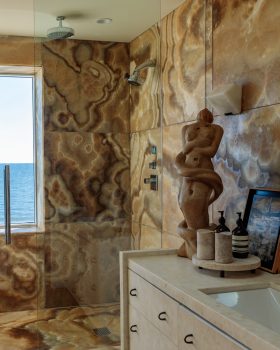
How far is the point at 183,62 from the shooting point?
309 centimetres

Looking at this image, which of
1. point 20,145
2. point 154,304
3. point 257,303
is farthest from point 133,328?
point 20,145

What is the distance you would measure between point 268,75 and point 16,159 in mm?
2887

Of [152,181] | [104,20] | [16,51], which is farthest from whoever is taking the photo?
[16,51]

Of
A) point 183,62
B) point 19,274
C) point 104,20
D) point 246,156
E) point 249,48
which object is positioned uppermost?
point 104,20

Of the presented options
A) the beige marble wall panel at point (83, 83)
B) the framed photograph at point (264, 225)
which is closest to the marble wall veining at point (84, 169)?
the beige marble wall panel at point (83, 83)

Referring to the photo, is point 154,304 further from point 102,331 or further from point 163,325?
point 102,331

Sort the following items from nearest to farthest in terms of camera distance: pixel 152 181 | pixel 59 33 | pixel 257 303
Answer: pixel 257 303 → pixel 59 33 → pixel 152 181

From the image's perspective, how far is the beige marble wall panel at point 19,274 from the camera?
4.02m

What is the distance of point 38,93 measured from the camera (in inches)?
134

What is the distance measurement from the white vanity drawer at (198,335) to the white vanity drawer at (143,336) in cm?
12

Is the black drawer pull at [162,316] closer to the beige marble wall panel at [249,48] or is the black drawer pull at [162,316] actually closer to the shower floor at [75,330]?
the beige marble wall panel at [249,48]

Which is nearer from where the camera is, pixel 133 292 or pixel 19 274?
pixel 133 292

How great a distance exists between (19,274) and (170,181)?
5.55ft

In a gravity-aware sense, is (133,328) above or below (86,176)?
below
